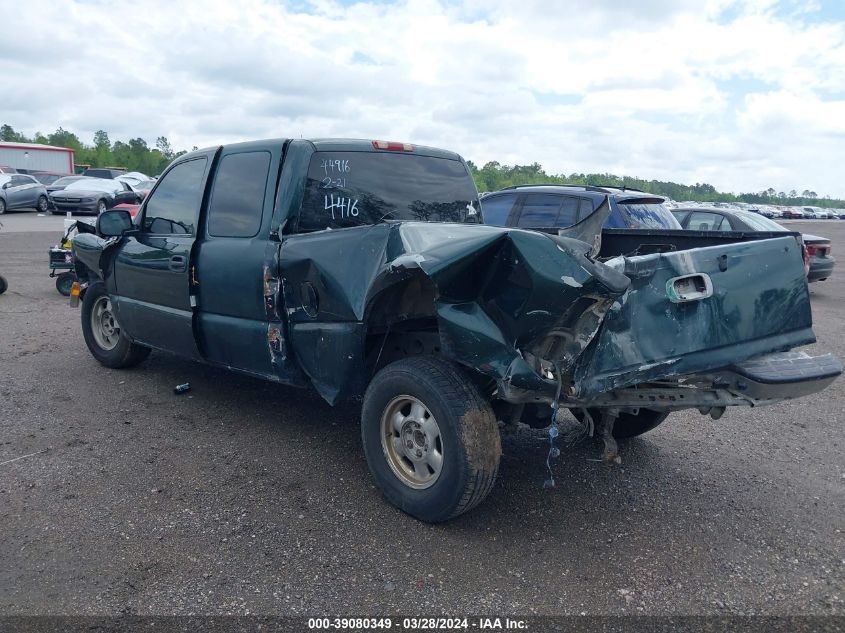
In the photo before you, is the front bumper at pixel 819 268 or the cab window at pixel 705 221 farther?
the front bumper at pixel 819 268

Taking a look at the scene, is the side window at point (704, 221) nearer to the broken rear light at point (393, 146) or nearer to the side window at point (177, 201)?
the broken rear light at point (393, 146)

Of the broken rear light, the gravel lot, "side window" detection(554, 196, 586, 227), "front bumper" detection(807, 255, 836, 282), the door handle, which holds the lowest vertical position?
the gravel lot

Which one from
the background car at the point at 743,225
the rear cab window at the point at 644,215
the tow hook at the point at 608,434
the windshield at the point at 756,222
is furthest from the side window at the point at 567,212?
the tow hook at the point at 608,434

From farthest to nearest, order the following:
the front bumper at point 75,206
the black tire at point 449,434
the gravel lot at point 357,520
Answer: the front bumper at point 75,206, the black tire at point 449,434, the gravel lot at point 357,520

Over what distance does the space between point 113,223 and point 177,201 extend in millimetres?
633

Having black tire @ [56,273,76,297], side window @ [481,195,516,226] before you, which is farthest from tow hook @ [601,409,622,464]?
black tire @ [56,273,76,297]

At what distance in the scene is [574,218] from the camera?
8.44 m

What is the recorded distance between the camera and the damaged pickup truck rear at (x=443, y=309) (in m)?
3.17

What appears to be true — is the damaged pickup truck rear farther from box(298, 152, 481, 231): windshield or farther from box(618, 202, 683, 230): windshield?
box(618, 202, 683, 230): windshield

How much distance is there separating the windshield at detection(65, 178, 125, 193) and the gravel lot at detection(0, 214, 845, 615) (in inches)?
935

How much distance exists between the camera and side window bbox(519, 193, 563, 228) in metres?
8.74

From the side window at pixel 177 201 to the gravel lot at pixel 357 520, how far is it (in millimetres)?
1374

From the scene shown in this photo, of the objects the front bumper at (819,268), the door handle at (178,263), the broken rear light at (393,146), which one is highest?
the broken rear light at (393,146)

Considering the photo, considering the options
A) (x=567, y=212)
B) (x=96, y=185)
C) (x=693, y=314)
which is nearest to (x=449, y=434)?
(x=693, y=314)
